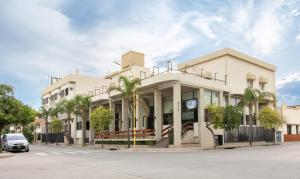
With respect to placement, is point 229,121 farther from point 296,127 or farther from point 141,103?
point 296,127

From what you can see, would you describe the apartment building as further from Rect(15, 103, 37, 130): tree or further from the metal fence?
Rect(15, 103, 37, 130): tree

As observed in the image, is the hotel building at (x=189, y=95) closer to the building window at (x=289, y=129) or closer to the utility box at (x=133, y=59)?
the utility box at (x=133, y=59)

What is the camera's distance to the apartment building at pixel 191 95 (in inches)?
1318

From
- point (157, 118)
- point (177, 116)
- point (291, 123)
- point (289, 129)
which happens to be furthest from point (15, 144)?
point (289, 129)

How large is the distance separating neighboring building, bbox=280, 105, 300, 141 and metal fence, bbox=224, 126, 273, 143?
11.3 meters

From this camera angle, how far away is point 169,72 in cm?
3372

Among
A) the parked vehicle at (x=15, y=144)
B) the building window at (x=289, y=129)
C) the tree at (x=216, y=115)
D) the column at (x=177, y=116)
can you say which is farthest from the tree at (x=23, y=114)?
the building window at (x=289, y=129)

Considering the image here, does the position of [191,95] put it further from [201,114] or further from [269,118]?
[269,118]

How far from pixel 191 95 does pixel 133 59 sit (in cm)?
2121

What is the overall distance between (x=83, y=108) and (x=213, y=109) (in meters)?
22.3

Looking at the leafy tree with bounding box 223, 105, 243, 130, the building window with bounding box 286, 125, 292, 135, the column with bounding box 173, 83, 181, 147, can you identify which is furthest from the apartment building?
the building window with bounding box 286, 125, 292, 135

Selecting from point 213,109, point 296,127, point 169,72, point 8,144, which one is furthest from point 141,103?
point 296,127

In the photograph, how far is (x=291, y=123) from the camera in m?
57.6

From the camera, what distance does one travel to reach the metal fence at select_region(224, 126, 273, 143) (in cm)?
3837
